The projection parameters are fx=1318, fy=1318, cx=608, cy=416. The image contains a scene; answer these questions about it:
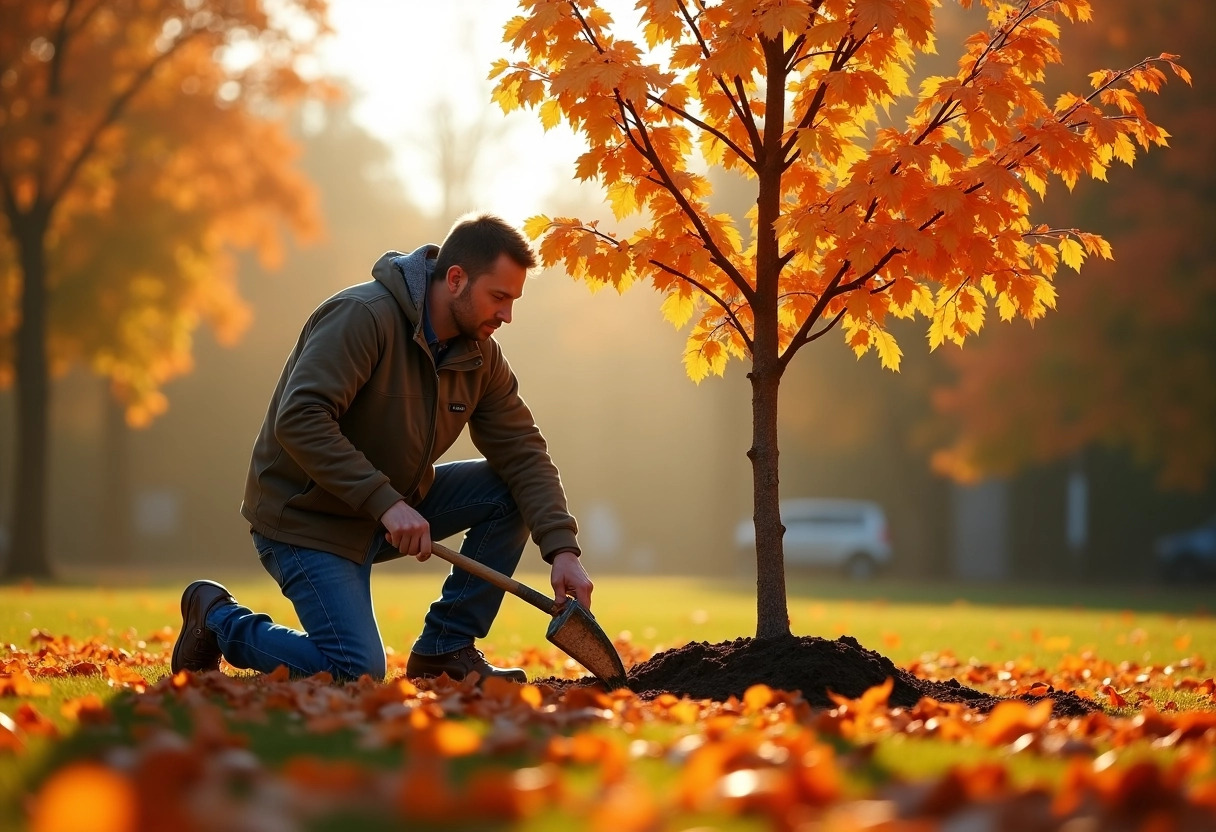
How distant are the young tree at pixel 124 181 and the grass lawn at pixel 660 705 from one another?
455 centimetres

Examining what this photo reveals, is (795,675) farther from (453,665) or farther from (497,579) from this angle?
(453,665)

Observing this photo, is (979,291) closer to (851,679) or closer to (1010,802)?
(851,679)

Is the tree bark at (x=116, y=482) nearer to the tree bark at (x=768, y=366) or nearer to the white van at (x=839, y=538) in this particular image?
the white van at (x=839, y=538)

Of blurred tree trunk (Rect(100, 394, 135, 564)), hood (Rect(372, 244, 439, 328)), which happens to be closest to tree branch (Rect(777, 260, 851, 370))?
hood (Rect(372, 244, 439, 328))

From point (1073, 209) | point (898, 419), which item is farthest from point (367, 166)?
point (1073, 209)

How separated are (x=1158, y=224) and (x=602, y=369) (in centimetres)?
1964

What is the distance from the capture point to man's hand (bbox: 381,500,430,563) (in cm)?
424

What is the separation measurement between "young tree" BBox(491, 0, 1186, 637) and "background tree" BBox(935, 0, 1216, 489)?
14.6m

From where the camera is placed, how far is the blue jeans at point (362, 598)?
4.53 metres

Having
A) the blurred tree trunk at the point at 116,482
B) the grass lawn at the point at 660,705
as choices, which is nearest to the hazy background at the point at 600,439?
the blurred tree trunk at the point at 116,482

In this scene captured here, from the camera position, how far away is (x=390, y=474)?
4.87 meters

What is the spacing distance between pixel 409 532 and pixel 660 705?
1055 millimetres

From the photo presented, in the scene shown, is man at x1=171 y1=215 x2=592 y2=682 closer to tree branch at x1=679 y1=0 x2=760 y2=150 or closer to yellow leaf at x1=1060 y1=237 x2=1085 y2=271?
tree branch at x1=679 y1=0 x2=760 y2=150

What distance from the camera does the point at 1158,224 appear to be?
62.6 ft
